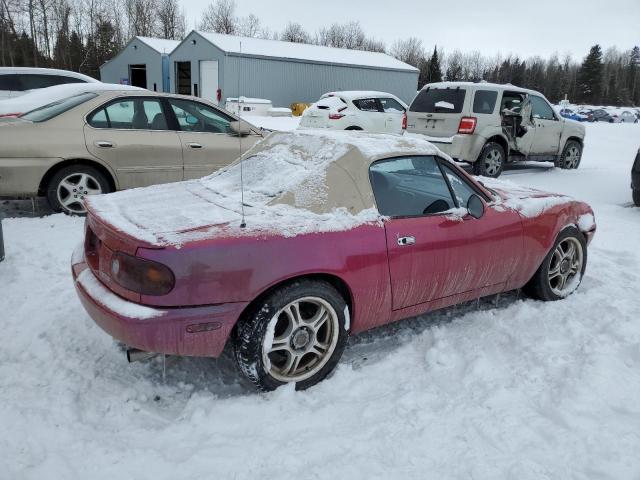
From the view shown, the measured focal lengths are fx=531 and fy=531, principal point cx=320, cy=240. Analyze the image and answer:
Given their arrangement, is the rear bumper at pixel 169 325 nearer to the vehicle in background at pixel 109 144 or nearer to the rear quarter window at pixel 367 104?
the vehicle in background at pixel 109 144

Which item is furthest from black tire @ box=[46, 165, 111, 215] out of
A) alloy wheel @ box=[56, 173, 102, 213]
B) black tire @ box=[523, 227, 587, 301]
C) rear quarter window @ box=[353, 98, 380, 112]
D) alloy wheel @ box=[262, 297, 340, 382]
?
rear quarter window @ box=[353, 98, 380, 112]

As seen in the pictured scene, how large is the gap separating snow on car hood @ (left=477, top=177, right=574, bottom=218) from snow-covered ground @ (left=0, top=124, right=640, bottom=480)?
0.78 meters

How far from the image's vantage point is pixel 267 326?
2.79 meters

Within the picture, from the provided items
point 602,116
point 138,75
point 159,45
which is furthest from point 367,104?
point 602,116

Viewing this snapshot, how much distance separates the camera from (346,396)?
2.98 m

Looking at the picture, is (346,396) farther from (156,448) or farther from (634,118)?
(634,118)

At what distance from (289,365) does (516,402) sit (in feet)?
4.21

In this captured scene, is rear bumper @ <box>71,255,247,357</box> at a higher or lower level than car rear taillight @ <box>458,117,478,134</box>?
lower

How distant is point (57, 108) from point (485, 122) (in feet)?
22.9

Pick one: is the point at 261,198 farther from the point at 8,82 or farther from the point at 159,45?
the point at 159,45

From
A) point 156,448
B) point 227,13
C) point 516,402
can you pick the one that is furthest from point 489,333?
point 227,13

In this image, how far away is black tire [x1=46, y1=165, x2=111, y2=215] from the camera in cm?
587

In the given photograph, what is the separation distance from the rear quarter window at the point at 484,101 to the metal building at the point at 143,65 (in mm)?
29778

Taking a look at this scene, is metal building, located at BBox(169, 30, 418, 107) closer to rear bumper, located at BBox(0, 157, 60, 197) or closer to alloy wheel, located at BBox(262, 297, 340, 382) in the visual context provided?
rear bumper, located at BBox(0, 157, 60, 197)
